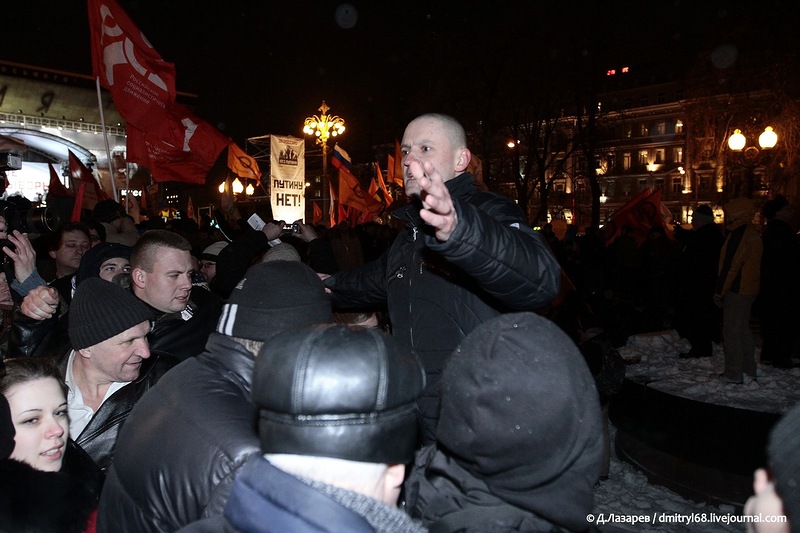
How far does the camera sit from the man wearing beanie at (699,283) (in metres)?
8.82

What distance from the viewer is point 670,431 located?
5.67 meters

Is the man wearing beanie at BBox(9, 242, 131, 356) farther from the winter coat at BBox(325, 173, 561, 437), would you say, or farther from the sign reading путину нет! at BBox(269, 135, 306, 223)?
the sign reading путину нет! at BBox(269, 135, 306, 223)

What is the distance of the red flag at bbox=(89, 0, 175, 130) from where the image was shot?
7184 millimetres

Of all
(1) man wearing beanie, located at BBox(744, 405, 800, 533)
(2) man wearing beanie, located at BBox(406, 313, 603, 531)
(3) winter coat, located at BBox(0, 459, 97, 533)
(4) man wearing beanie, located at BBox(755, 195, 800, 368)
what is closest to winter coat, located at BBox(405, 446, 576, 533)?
(2) man wearing beanie, located at BBox(406, 313, 603, 531)

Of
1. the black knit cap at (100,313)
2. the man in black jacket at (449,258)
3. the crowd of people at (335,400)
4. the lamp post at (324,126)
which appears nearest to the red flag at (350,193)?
the lamp post at (324,126)

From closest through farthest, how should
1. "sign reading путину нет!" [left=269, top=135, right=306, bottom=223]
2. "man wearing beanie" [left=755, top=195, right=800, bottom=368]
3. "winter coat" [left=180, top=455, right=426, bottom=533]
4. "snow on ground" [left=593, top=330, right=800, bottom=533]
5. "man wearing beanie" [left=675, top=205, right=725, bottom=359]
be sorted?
"winter coat" [left=180, top=455, right=426, bottom=533] < "snow on ground" [left=593, top=330, right=800, bottom=533] < "man wearing beanie" [left=755, top=195, right=800, bottom=368] < "man wearing beanie" [left=675, top=205, right=725, bottom=359] < "sign reading путину нет!" [left=269, top=135, right=306, bottom=223]

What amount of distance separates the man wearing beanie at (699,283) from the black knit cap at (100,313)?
808cm

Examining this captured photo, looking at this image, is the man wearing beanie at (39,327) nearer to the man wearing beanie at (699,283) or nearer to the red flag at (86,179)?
the red flag at (86,179)

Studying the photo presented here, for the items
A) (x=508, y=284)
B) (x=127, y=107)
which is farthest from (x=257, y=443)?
(x=127, y=107)

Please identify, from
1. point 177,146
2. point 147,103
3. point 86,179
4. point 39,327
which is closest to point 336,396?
point 39,327

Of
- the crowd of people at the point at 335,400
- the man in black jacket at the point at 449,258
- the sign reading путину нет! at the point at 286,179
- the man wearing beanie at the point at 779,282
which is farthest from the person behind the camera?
the sign reading путину нет! at the point at 286,179

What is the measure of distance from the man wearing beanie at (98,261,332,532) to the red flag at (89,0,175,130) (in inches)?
249

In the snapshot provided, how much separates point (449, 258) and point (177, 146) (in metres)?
7.09

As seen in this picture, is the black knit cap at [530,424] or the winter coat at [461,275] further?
the winter coat at [461,275]
